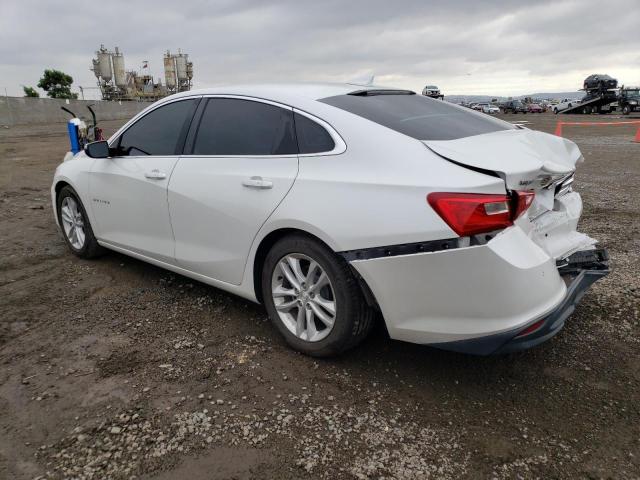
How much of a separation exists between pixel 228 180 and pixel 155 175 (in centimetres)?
82

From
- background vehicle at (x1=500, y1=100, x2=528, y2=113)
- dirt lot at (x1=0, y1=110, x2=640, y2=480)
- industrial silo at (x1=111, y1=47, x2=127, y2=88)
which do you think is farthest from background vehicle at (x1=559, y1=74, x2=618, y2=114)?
industrial silo at (x1=111, y1=47, x2=127, y2=88)

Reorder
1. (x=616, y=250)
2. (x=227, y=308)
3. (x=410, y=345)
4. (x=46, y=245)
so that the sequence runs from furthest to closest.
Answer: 1. (x=46, y=245)
2. (x=616, y=250)
3. (x=227, y=308)
4. (x=410, y=345)

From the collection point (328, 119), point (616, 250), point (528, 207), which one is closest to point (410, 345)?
point (528, 207)

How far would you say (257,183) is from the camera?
3.07 meters

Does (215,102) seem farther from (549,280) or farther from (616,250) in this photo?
(616,250)

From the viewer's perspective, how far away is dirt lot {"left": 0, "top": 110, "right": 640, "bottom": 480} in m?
2.27

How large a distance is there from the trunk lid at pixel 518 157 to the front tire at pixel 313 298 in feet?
2.73

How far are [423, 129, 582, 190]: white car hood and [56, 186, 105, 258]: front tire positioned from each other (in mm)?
3468

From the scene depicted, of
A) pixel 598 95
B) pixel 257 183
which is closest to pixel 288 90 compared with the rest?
pixel 257 183

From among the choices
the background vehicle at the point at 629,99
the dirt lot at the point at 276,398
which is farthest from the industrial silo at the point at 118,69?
the dirt lot at the point at 276,398

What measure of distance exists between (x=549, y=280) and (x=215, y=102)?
2.48 m

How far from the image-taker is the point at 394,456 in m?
2.29

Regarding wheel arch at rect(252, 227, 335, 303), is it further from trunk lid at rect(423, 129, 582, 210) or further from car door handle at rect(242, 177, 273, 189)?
trunk lid at rect(423, 129, 582, 210)

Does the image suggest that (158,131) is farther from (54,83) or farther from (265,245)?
(54,83)
